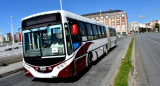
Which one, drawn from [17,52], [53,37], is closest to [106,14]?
[17,52]

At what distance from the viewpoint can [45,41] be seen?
21.1 ft

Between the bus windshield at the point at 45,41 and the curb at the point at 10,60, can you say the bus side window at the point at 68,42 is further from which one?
the curb at the point at 10,60

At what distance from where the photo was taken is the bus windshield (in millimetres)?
6277

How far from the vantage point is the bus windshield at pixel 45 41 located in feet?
20.6

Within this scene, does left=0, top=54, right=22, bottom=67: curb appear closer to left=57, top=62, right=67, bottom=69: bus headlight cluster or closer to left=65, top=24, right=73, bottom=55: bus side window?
left=57, top=62, right=67, bottom=69: bus headlight cluster

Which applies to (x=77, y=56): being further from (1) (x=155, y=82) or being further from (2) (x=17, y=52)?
(2) (x=17, y=52)

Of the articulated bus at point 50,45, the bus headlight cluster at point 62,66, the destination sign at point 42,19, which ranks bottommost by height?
the bus headlight cluster at point 62,66

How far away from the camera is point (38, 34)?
657 centimetres

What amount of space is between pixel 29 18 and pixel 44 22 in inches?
35.2

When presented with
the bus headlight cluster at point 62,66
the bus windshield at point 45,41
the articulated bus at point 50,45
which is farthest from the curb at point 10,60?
the bus headlight cluster at point 62,66

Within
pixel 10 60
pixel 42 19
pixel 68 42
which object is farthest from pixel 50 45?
pixel 10 60

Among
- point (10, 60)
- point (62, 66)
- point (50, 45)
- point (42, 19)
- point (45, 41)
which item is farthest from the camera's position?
point (10, 60)

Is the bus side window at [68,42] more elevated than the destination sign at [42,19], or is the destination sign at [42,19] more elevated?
the destination sign at [42,19]

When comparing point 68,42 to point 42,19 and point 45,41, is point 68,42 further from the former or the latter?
point 42,19
